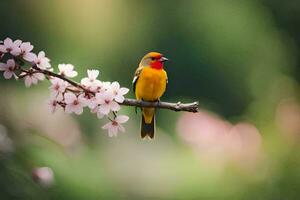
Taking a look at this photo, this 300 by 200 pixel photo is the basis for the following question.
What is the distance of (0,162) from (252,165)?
8.36ft

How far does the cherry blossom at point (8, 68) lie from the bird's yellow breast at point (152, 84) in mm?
294

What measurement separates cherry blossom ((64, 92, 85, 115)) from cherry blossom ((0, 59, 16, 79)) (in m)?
0.07

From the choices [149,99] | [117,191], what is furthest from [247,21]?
[149,99]

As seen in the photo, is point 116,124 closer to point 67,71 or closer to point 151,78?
point 67,71

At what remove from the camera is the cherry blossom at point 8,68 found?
3.20ft

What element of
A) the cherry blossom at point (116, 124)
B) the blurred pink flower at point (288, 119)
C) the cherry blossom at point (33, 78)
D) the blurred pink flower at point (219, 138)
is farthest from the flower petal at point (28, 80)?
the blurred pink flower at point (219, 138)

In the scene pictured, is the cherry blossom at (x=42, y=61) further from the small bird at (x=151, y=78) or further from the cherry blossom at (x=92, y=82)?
the small bird at (x=151, y=78)

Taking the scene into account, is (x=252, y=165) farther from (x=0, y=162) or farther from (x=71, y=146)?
(x=0, y=162)

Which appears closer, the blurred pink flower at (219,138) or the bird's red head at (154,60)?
the bird's red head at (154,60)

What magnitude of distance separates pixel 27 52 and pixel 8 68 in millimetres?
31

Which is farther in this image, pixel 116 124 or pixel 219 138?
pixel 219 138

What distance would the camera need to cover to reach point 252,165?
3479 millimetres

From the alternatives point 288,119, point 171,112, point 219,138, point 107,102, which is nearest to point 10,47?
point 107,102

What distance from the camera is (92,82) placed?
3.39 ft
